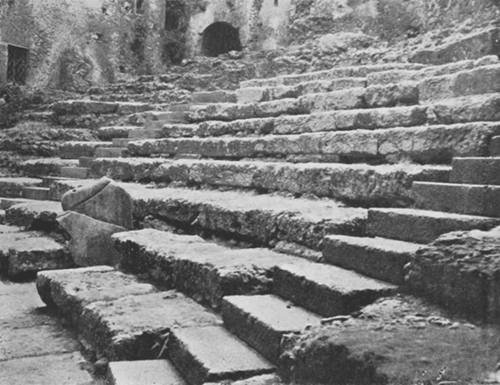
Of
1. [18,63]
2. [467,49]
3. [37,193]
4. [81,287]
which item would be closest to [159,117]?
[37,193]

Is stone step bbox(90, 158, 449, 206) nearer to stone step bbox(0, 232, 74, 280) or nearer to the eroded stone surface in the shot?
the eroded stone surface

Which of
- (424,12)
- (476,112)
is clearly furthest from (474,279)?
(424,12)

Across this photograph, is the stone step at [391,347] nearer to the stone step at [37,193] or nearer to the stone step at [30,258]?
the stone step at [30,258]

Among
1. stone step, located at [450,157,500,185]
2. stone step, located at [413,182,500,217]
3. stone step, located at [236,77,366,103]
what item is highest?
stone step, located at [236,77,366,103]

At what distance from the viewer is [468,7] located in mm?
9109

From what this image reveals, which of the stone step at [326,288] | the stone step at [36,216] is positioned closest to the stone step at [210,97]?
the stone step at [36,216]

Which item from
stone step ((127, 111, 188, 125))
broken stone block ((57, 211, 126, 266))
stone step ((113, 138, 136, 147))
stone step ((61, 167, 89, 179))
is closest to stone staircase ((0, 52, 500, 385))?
broken stone block ((57, 211, 126, 266))

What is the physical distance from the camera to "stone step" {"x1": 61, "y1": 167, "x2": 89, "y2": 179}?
7434 millimetres

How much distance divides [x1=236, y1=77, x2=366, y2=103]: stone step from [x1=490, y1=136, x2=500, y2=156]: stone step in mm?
3222

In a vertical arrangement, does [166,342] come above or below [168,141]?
below

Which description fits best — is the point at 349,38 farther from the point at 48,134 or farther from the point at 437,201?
the point at 437,201

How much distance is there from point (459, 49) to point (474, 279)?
4696mm

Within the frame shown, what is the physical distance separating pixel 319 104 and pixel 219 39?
16.1 metres

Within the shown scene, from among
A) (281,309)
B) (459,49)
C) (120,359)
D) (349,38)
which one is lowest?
(120,359)
